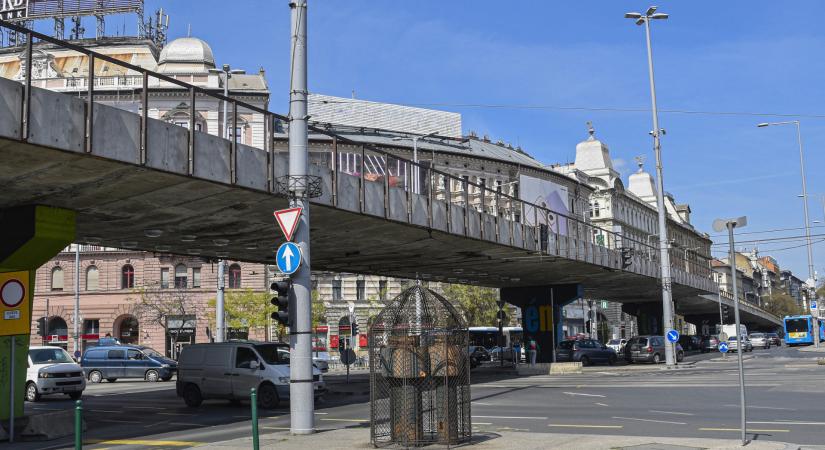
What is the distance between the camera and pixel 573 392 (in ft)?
86.6

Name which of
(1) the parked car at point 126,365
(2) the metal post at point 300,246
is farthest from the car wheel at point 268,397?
(1) the parked car at point 126,365

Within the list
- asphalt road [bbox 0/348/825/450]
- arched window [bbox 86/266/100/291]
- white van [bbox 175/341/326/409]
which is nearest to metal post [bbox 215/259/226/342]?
asphalt road [bbox 0/348/825/450]

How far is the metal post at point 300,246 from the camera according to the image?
15391mm

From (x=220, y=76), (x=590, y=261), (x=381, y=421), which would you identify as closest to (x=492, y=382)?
(x=590, y=261)

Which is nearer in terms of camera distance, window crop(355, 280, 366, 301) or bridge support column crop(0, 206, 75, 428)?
bridge support column crop(0, 206, 75, 428)

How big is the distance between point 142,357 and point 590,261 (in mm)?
22469

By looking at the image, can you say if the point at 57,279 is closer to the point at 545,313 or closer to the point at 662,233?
the point at 545,313

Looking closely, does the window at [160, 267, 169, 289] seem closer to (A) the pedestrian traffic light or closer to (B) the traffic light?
(A) the pedestrian traffic light

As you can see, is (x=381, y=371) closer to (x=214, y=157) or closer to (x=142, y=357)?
(x=214, y=157)

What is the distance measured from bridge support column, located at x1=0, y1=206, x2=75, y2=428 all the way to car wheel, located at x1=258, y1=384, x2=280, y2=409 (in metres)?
7.22

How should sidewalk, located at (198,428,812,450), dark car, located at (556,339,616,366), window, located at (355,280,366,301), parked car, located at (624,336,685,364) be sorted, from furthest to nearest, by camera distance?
window, located at (355,280,366,301), dark car, located at (556,339,616,366), parked car, located at (624,336,685,364), sidewalk, located at (198,428,812,450)

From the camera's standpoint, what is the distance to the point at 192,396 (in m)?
25.0

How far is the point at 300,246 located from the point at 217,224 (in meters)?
8.48

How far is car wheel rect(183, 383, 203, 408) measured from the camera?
2494cm
